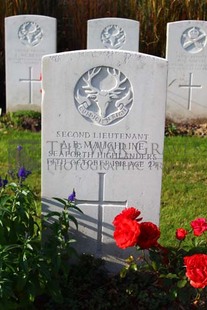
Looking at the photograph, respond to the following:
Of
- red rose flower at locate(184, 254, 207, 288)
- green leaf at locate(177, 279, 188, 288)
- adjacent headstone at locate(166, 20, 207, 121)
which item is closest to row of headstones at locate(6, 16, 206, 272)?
green leaf at locate(177, 279, 188, 288)

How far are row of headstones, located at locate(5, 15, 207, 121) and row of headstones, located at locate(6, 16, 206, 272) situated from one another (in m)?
5.08

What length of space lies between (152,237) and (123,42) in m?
5.69

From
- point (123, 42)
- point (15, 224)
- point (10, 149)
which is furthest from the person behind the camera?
point (123, 42)

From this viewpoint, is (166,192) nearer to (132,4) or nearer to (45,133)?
(45,133)

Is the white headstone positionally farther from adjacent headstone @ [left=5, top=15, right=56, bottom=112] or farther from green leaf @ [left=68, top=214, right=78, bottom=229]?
adjacent headstone @ [left=5, top=15, right=56, bottom=112]

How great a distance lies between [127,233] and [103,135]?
660mm

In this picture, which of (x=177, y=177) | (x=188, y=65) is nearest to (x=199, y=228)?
(x=177, y=177)

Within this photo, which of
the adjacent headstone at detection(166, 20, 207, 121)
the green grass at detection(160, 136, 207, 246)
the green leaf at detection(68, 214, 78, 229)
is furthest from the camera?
the adjacent headstone at detection(166, 20, 207, 121)

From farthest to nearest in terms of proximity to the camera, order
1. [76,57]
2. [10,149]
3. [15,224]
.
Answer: [10,149] < [76,57] < [15,224]

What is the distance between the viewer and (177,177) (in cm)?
561

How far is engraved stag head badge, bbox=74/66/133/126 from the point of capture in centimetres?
332

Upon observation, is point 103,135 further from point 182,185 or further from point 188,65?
point 188,65

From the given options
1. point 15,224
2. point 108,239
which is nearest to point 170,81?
point 108,239

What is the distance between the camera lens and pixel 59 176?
11.2 feet
